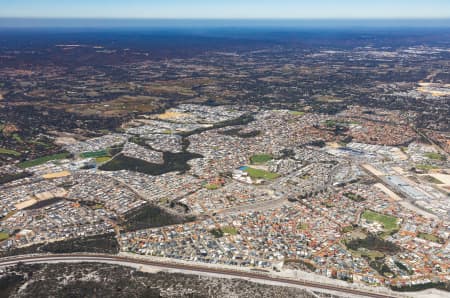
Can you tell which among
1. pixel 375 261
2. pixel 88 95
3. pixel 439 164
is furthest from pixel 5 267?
pixel 88 95

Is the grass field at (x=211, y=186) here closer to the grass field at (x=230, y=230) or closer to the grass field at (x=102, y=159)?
the grass field at (x=230, y=230)

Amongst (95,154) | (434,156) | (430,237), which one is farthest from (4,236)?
(434,156)

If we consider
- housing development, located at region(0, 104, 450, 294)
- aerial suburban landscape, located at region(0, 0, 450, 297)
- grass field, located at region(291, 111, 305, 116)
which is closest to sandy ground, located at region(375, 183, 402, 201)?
housing development, located at region(0, 104, 450, 294)

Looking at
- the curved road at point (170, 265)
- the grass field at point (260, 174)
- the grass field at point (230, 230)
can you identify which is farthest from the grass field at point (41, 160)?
the grass field at point (230, 230)

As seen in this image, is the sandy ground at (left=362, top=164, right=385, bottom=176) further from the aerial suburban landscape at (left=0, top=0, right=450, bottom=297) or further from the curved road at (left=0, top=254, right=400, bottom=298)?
the curved road at (left=0, top=254, right=400, bottom=298)

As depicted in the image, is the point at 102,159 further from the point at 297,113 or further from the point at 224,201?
the point at 297,113
